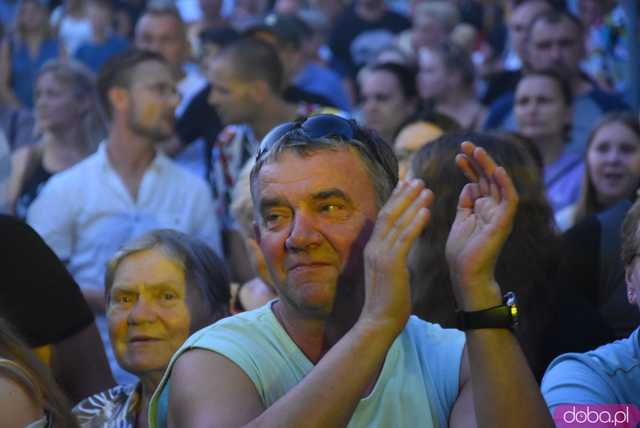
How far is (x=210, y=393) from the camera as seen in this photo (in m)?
2.55

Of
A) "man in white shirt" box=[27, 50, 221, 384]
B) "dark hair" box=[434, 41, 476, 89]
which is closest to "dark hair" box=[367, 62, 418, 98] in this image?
"dark hair" box=[434, 41, 476, 89]

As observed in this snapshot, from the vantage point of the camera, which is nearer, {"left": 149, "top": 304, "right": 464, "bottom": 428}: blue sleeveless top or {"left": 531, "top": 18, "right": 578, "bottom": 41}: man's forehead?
{"left": 149, "top": 304, "right": 464, "bottom": 428}: blue sleeveless top

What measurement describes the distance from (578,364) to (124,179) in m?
4.23

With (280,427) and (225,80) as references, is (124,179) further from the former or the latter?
(280,427)

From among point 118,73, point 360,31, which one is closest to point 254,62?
point 118,73

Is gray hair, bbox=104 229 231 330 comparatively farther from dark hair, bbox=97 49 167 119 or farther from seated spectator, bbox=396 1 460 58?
seated spectator, bbox=396 1 460 58

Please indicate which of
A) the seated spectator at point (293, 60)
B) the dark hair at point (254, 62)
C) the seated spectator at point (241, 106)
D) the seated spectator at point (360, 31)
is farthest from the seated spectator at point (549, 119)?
the seated spectator at point (360, 31)

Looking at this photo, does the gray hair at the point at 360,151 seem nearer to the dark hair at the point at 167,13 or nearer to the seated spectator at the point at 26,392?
the seated spectator at the point at 26,392

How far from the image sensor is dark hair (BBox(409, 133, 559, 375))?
388 cm

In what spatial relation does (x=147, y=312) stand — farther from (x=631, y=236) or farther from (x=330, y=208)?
(x=631, y=236)

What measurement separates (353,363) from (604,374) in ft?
2.61

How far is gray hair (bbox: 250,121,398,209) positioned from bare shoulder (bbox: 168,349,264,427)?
378mm

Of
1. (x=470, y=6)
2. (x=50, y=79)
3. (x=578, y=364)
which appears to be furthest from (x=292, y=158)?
(x=470, y=6)

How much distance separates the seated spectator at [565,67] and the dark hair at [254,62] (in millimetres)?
1474
